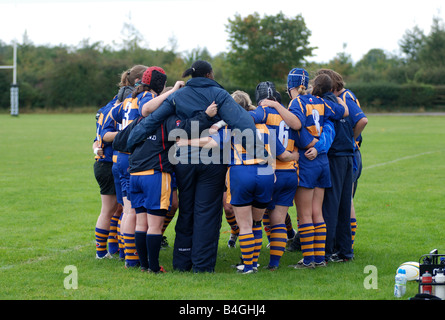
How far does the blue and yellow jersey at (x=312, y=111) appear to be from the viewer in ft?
21.1

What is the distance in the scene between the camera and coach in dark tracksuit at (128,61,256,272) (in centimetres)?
613

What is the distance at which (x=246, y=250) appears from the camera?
6176 millimetres

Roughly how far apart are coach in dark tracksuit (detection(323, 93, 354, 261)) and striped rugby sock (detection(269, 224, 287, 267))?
67 centimetres

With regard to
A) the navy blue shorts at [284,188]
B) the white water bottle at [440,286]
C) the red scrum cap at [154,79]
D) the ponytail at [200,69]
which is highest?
the ponytail at [200,69]

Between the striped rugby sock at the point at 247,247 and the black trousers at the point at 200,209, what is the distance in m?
0.35

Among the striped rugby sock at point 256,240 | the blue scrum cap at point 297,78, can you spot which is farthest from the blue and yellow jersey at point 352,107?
the striped rugby sock at point 256,240

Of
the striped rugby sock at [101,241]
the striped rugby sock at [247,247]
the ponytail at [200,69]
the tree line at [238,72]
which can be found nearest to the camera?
the striped rugby sock at [247,247]

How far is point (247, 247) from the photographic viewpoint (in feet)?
20.2

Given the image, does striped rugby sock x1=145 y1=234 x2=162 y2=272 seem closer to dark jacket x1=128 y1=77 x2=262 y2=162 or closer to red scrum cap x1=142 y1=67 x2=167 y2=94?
dark jacket x1=128 y1=77 x2=262 y2=162

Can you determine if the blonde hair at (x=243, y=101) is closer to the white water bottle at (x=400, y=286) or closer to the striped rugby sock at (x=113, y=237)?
the striped rugby sock at (x=113, y=237)

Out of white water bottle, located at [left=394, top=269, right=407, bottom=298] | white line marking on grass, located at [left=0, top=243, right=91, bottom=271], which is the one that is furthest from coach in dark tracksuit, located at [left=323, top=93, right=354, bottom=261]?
white line marking on grass, located at [left=0, top=243, right=91, bottom=271]

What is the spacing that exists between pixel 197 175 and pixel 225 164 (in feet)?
1.10

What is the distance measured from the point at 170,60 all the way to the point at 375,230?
68.8 meters
